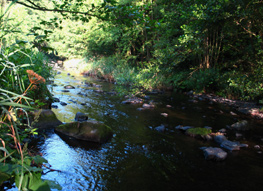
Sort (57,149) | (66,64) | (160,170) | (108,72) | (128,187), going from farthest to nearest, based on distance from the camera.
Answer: (66,64)
(108,72)
(57,149)
(160,170)
(128,187)

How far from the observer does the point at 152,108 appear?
29.6 feet

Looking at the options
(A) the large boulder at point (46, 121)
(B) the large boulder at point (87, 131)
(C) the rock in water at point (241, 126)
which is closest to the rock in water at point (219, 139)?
(C) the rock in water at point (241, 126)

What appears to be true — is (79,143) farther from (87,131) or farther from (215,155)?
(215,155)

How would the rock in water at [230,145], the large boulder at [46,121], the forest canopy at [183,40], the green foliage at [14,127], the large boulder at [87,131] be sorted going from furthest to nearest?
the large boulder at [46,121] → the rock in water at [230,145] → the large boulder at [87,131] → the forest canopy at [183,40] → the green foliage at [14,127]

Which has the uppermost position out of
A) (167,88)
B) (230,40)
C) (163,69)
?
(230,40)

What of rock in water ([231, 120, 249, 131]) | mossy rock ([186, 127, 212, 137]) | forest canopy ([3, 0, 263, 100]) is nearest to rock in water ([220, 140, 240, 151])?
mossy rock ([186, 127, 212, 137])

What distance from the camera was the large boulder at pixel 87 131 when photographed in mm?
4945

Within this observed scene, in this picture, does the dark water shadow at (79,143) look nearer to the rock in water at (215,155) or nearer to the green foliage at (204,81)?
the rock in water at (215,155)

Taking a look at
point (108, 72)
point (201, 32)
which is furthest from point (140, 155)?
point (108, 72)

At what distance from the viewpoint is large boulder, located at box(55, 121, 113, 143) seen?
16.2 feet

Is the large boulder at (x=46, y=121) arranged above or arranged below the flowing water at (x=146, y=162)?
above

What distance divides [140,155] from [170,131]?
80.4 inches

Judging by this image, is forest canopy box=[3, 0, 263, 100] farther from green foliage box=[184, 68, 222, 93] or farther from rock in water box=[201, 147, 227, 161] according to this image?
rock in water box=[201, 147, 227, 161]

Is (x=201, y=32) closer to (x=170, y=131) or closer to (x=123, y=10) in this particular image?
(x=170, y=131)
